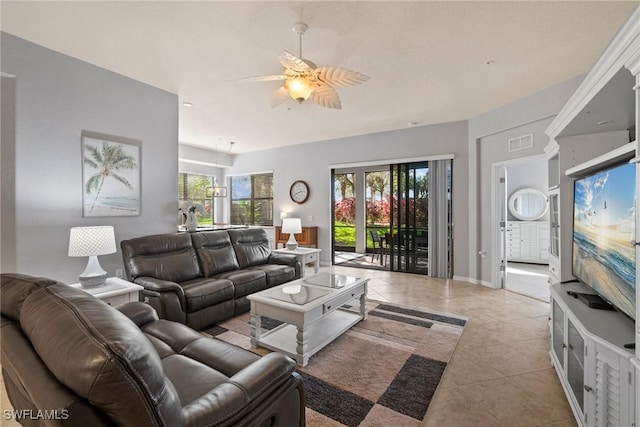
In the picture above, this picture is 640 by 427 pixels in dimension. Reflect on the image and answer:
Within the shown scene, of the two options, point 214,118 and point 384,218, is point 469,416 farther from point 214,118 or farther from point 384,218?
point 384,218

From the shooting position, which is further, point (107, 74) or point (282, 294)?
point (107, 74)

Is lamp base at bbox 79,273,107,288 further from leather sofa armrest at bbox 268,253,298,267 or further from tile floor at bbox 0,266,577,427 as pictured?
leather sofa armrest at bbox 268,253,298,267

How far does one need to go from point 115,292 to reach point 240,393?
6.48 feet

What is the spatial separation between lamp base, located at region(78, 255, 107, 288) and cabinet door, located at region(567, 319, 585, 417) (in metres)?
3.54

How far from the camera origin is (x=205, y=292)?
9.87ft

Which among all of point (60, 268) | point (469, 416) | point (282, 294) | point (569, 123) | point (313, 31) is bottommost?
point (469, 416)

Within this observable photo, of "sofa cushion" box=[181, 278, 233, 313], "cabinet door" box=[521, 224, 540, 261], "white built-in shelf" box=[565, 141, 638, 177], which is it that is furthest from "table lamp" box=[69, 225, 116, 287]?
"cabinet door" box=[521, 224, 540, 261]

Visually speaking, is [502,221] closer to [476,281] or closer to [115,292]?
[476,281]

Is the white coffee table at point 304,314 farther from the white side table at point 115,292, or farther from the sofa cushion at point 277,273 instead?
the white side table at point 115,292

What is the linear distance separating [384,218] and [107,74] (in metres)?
Result: 6.50

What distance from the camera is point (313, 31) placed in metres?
2.46

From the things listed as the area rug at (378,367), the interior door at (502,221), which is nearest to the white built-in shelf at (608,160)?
the area rug at (378,367)

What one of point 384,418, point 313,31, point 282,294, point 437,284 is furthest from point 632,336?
point 437,284

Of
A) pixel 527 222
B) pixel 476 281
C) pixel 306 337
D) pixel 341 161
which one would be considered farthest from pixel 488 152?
pixel 306 337
